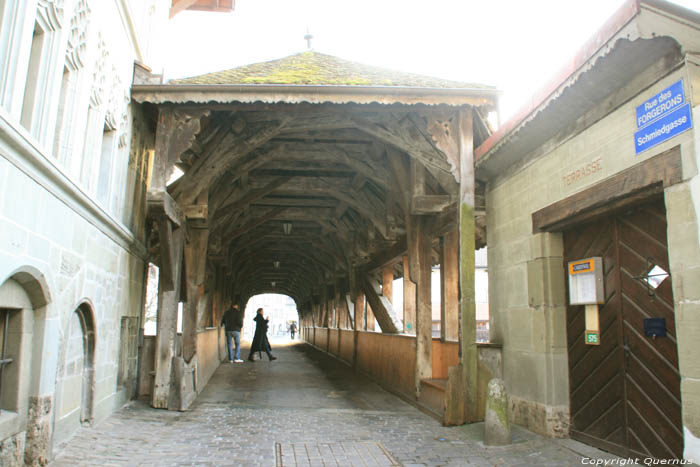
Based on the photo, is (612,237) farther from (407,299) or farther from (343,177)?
(407,299)

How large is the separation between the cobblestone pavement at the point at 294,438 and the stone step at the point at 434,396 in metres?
0.14

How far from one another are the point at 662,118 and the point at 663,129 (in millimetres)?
76

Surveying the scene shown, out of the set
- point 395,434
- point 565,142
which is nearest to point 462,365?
point 395,434

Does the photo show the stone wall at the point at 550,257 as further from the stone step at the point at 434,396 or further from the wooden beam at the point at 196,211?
the wooden beam at the point at 196,211

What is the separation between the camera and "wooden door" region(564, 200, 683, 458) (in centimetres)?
392

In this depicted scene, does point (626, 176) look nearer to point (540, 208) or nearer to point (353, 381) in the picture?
point (540, 208)

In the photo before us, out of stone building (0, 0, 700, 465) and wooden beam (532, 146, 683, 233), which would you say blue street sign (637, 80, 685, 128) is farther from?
wooden beam (532, 146, 683, 233)

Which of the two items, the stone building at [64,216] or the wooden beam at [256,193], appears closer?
the stone building at [64,216]

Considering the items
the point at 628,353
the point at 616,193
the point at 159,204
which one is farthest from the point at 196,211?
the point at 628,353

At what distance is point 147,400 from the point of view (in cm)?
754

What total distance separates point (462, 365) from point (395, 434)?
1.05 meters

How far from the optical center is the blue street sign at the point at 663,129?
3.55 m

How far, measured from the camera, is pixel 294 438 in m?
5.55

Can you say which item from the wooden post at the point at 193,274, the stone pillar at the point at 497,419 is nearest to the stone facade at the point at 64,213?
the wooden post at the point at 193,274
